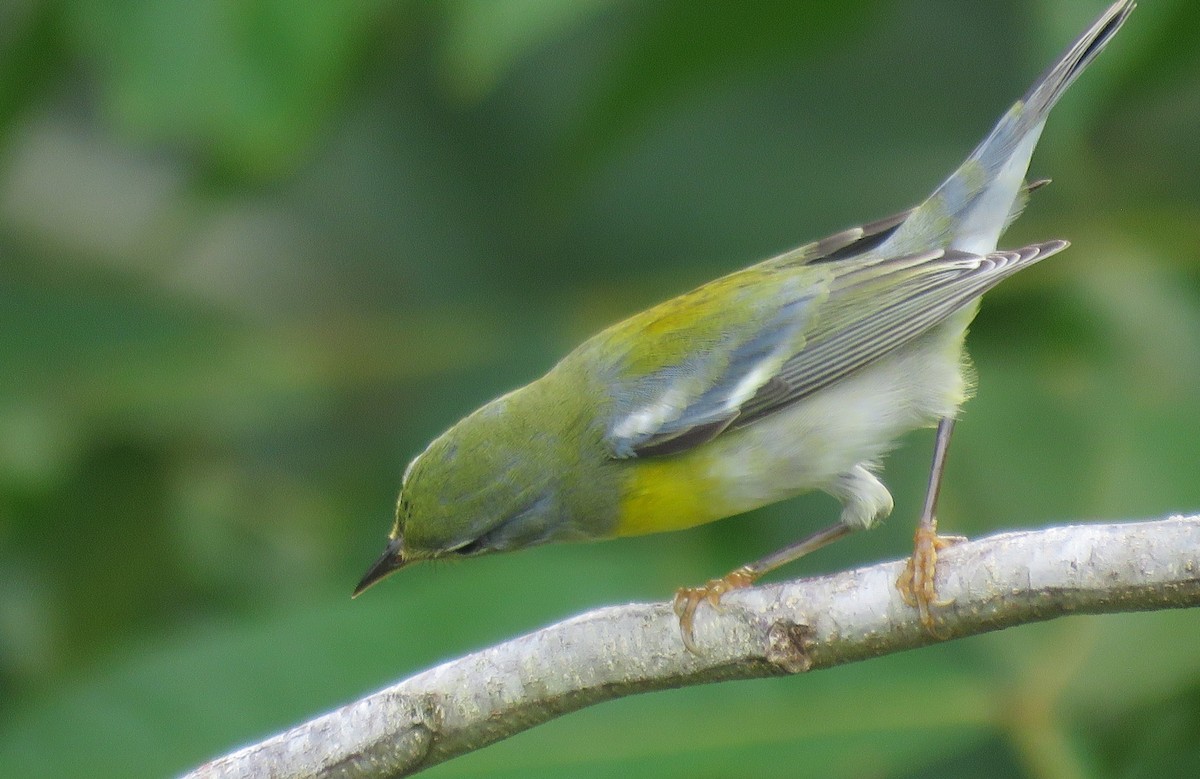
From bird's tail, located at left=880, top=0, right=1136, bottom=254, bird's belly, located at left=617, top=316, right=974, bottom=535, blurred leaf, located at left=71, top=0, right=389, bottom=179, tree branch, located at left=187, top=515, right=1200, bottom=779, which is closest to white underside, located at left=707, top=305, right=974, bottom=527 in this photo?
bird's belly, located at left=617, top=316, right=974, bottom=535

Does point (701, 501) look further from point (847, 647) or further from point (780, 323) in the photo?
point (847, 647)

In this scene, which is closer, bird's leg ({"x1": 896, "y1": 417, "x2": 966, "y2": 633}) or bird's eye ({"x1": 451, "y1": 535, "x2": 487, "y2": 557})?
bird's leg ({"x1": 896, "y1": 417, "x2": 966, "y2": 633})

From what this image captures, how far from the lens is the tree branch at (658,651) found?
203 cm

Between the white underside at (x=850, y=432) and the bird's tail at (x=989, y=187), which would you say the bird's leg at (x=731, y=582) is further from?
the bird's tail at (x=989, y=187)

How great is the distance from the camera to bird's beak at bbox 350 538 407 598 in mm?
3023

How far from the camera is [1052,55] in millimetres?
3121

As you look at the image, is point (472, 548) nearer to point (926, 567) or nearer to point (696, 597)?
point (696, 597)

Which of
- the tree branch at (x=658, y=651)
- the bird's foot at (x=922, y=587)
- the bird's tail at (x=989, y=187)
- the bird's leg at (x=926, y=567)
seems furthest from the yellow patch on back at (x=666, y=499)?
the bird's tail at (x=989, y=187)

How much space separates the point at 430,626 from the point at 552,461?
0.63 m

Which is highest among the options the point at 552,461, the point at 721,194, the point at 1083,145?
the point at 721,194

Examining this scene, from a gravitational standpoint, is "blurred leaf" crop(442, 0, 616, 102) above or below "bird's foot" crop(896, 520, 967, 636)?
above

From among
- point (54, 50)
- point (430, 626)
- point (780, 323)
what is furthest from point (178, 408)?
point (780, 323)

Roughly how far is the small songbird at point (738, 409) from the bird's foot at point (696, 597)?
0.05ft

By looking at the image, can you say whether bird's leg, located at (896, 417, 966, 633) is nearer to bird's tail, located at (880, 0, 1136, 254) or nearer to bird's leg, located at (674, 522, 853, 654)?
bird's leg, located at (674, 522, 853, 654)
